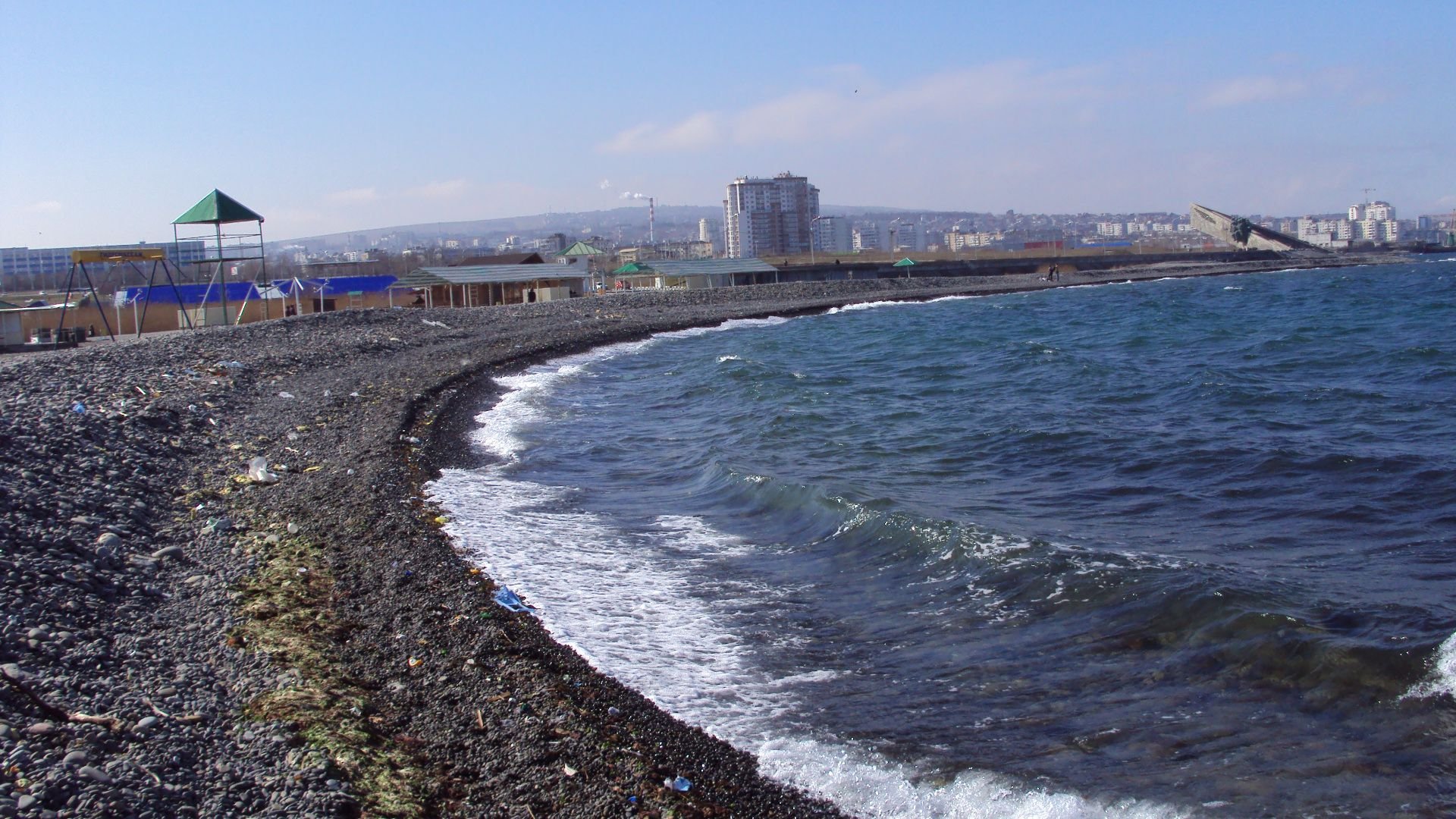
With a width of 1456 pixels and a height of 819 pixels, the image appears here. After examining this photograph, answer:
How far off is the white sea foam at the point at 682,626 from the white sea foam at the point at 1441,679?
2249mm

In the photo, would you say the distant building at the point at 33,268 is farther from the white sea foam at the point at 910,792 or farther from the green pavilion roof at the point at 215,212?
the white sea foam at the point at 910,792

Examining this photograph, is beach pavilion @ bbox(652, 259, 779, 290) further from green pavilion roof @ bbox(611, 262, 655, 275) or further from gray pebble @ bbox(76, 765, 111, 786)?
gray pebble @ bbox(76, 765, 111, 786)

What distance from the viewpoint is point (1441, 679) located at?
6.11 m

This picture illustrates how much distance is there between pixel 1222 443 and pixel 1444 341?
1600cm

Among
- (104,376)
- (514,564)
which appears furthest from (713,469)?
(104,376)

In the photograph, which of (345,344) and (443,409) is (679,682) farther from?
(345,344)

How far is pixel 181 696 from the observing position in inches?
207

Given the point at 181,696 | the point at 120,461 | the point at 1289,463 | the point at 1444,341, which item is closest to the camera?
the point at 181,696

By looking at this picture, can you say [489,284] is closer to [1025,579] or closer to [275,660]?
[1025,579]

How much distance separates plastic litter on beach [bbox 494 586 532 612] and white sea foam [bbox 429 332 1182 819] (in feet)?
Answer: 0.56

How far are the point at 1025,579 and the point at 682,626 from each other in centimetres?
282

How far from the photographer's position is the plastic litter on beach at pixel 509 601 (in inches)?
297

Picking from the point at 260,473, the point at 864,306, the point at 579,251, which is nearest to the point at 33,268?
the point at 579,251

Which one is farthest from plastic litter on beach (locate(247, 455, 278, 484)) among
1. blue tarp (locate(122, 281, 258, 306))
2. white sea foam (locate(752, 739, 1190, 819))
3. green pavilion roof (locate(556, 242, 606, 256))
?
green pavilion roof (locate(556, 242, 606, 256))
